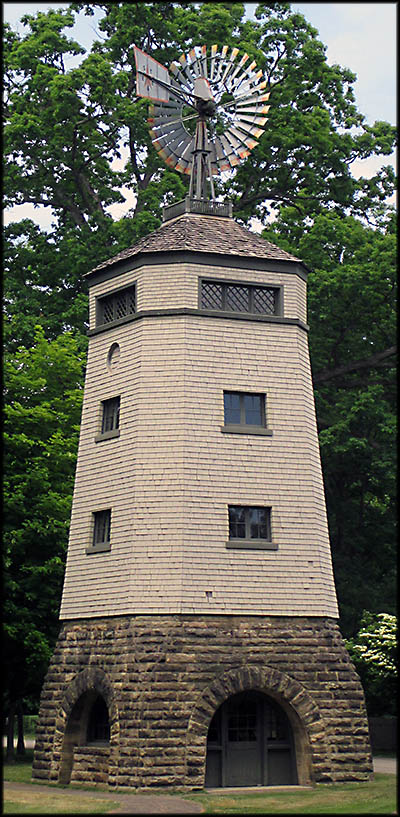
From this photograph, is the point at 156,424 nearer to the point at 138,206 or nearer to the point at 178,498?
the point at 178,498

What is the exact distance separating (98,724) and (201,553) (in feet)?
18.2

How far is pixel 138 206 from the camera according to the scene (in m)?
50.5

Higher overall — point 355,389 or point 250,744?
point 355,389

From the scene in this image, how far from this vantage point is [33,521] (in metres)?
36.5

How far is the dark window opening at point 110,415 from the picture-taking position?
3152 cm

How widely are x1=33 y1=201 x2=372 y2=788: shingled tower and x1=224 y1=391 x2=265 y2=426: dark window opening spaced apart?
39mm

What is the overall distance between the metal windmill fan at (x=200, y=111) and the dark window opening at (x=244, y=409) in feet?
26.1

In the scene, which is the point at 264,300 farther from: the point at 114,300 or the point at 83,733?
the point at 83,733

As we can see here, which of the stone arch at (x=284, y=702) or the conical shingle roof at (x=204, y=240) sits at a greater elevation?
the conical shingle roof at (x=204, y=240)

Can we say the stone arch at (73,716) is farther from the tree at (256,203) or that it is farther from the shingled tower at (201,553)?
the tree at (256,203)

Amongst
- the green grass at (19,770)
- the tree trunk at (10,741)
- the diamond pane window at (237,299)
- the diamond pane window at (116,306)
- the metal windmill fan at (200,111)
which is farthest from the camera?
the tree trunk at (10,741)

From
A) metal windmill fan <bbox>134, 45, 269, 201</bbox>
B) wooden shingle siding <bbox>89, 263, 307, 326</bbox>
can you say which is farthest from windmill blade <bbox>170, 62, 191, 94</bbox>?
wooden shingle siding <bbox>89, 263, 307, 326</bbox>

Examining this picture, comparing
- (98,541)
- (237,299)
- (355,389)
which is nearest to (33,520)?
(98,541)

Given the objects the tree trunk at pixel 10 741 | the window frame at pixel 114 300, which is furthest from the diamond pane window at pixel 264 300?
the tree trunk at pixel 10 741
